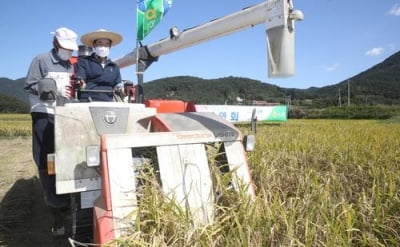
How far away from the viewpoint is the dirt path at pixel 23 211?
4043mm

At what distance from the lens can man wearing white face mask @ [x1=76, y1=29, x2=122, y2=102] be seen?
3926mm

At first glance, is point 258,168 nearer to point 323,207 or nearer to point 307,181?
point 307,181

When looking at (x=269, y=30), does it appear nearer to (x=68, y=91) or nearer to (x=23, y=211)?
(x=68, y=91)

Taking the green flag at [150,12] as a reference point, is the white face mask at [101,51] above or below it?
below

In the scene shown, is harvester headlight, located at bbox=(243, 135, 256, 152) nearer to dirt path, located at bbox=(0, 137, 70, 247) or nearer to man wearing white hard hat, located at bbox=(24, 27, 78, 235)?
man wearing white hard hat, located at bbox=(24, 27, 78, 235)

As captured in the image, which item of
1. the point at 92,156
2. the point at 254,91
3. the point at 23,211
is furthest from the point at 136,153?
the point at 254,91

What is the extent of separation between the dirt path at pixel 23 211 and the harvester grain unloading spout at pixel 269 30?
277cm

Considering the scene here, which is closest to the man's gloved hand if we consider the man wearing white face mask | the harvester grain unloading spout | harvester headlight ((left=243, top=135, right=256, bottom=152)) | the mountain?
the man wearing white face mask

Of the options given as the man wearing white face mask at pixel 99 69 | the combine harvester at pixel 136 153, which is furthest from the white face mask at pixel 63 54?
the combine harvester at pixel 136 153

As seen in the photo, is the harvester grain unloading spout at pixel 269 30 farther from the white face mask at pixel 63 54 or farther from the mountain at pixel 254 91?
the mountain at pixel 254 91

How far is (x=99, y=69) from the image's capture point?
4.00 metres

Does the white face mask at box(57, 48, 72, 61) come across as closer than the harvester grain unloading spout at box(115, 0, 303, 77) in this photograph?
No

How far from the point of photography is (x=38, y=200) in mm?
5754

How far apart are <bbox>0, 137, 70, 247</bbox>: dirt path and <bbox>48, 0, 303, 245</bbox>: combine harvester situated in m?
1.29
